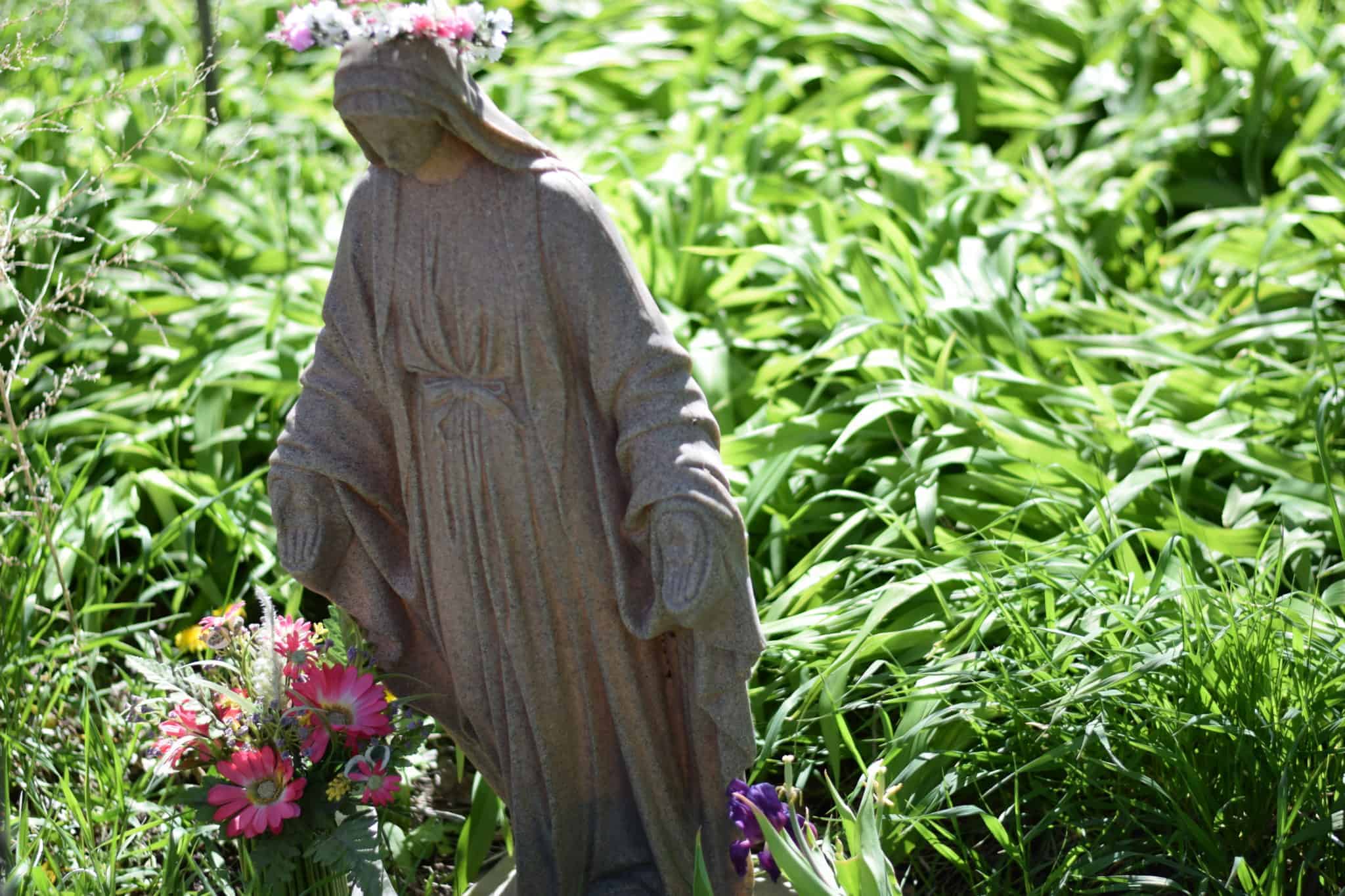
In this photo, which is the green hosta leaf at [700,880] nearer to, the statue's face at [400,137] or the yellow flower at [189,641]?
the statue's face at [400,137]

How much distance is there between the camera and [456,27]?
1967 mm

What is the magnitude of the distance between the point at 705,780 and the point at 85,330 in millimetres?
2794

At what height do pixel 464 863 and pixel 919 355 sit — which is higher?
pixel 919 355

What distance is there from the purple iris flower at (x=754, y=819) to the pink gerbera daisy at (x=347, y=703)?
576mm

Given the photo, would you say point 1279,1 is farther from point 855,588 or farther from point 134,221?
point 134,221

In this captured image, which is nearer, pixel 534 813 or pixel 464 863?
pixel 534 813

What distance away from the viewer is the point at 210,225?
4.86 m

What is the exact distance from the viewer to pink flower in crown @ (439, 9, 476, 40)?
1963 millimetres

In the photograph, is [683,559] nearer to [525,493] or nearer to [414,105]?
[525,493]

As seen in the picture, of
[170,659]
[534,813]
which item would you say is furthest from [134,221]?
[534,813]

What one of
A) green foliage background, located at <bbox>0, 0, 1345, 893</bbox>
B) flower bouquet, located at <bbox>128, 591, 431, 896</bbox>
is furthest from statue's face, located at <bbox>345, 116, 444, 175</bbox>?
green foliage background, located at <bbox>0, 0, 1345, 893</bbox>

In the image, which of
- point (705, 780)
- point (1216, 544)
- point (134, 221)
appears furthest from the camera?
point (134, 221)

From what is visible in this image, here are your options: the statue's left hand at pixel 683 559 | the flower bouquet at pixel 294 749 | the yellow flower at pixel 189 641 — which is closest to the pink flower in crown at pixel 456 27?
the statue's left hand at pixel 683 559

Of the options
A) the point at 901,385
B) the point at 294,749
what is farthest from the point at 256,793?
the point at 901,385
